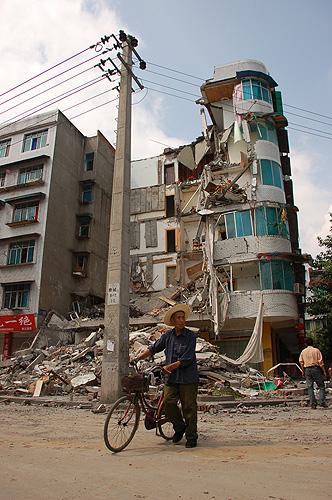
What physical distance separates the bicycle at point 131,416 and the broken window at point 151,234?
1024 inches

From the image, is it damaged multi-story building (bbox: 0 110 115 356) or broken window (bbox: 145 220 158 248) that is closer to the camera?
damaged multi-story building (bbox: 0 110 115 356)

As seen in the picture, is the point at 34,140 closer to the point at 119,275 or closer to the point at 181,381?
the point at 119,275

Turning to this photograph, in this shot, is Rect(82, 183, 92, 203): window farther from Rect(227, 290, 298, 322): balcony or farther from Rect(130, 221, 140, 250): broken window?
Rect(227, 290, 298, 322): balcony

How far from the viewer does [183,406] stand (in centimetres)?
Answer: 461

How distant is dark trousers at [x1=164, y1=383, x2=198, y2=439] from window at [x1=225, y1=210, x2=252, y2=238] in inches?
751

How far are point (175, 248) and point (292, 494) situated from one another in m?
27.5

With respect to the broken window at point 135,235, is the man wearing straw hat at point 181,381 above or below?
below

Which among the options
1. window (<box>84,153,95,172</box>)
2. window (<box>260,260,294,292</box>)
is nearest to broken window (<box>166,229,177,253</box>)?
window (<box>84,153,95,172</box>)

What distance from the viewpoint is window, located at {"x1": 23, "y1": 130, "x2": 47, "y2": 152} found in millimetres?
29797

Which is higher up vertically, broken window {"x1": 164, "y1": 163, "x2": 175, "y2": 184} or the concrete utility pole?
broken window {"x1": 164, "y1": 163, "x2": 175, "y2": 184}

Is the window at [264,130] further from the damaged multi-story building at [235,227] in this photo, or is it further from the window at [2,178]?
the window at [2,178]

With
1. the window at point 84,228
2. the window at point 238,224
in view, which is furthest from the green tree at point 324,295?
the window at point 84,228

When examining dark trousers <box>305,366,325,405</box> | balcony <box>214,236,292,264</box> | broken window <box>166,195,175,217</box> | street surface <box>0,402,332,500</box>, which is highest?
broken window <box>166,195,175,217</box>

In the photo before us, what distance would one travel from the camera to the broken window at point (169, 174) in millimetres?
32844
